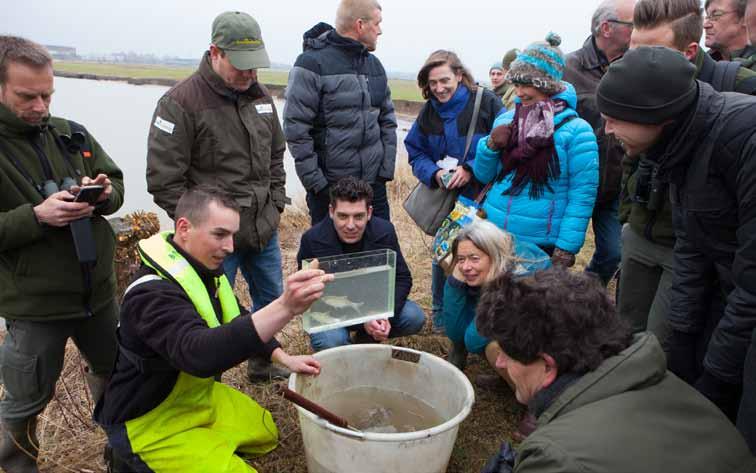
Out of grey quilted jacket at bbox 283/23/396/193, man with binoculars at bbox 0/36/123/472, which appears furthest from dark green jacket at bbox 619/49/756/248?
man with binoculars at bbox 0/36/123/472

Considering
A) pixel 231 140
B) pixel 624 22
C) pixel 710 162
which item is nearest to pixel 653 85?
pixel 710 162

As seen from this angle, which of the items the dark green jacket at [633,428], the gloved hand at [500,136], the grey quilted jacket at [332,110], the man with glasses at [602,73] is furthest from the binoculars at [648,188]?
the grey quilted jacket at [332,110]

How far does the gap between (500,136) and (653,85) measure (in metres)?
1.26

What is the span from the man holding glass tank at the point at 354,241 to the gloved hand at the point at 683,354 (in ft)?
4.55

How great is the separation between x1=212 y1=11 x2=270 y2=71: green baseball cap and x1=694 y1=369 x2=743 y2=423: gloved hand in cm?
244

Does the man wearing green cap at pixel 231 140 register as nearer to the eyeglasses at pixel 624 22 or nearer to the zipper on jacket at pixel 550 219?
the zipper on jacket at pixel 550 219

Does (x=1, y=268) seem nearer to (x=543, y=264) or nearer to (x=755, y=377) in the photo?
(x=543, y=264)

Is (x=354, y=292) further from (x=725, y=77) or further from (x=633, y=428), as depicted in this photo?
(x=725, y=77)

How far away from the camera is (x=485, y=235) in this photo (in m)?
2.72

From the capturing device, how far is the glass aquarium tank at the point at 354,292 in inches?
99.7

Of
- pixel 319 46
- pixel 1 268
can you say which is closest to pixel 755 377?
pixel 1 268

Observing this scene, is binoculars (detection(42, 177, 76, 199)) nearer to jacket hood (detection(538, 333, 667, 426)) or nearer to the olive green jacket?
jacket hood (detection(538, 333, 667, 426))

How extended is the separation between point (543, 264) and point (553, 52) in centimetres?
112

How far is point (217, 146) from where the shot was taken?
2.85 meters
